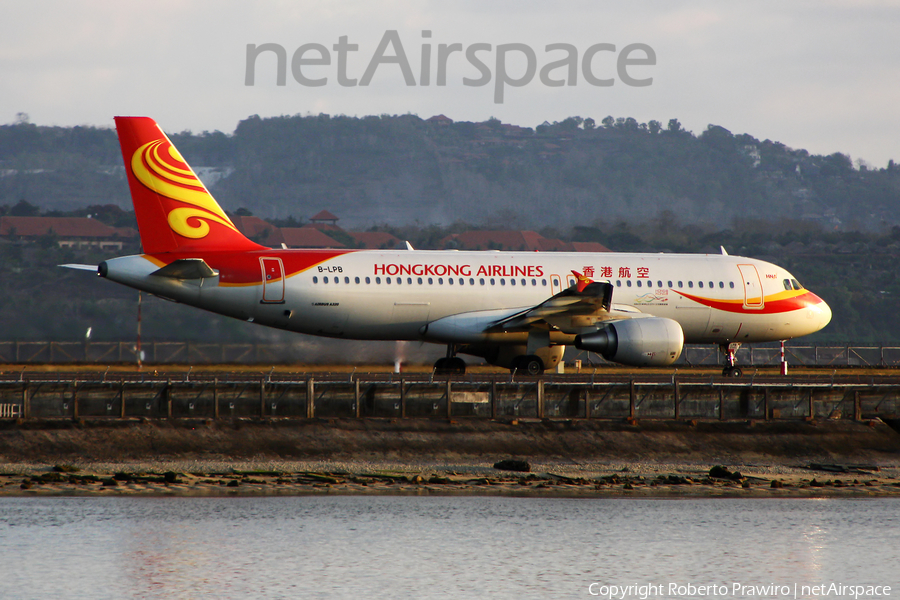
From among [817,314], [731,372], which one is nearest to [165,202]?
[731,372]

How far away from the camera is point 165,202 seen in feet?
127

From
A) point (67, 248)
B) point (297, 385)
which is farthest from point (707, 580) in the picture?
point (67, 248)

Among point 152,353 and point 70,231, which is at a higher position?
point 70,231

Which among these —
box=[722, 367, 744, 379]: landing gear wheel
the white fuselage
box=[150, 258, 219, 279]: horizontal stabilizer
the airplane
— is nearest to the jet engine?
the airplane

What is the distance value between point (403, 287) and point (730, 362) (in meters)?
14.0

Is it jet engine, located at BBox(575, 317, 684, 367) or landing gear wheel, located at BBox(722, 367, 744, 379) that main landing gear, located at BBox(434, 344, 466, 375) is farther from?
landing gear wheel, located at BBox(722, 367, 744, 379)

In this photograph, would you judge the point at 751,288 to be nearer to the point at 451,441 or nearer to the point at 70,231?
the point at 451,441

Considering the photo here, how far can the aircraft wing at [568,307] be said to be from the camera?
126 feet

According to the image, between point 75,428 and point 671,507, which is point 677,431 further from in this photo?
point 75,428

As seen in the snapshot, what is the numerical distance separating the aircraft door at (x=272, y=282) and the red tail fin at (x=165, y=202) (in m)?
1.45

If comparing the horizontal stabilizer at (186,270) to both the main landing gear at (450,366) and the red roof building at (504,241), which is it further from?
the red roof building at (504,241)

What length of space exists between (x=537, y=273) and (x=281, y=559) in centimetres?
1947

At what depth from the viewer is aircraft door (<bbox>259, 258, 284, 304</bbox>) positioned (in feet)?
124

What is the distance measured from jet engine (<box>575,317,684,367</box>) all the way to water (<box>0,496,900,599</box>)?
866 centimetres
